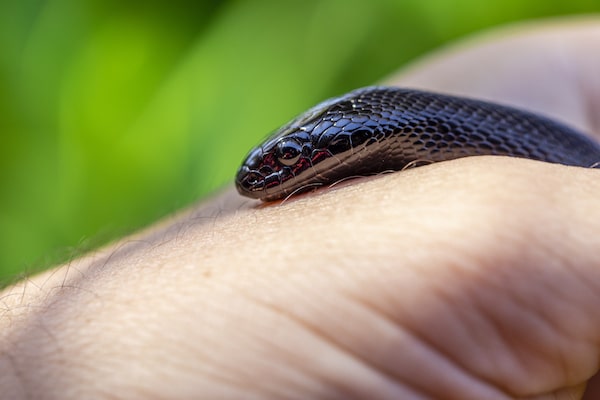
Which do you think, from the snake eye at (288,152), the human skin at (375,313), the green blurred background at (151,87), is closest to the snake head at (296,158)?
the snake eye at (288,152)

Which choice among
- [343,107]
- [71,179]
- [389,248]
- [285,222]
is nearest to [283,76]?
[71,179]

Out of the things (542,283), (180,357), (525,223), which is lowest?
(542,283)

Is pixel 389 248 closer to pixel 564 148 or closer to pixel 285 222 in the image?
pixel 285 222

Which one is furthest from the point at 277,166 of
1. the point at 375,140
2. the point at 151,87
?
the point at 151,87

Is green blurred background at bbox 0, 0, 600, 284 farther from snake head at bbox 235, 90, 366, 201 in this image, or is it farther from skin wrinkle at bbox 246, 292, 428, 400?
skin wrinkle at bbox 246, 292, 428, 400

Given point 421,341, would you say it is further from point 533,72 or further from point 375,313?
point 533,72

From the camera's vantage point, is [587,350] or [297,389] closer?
[297,389]
